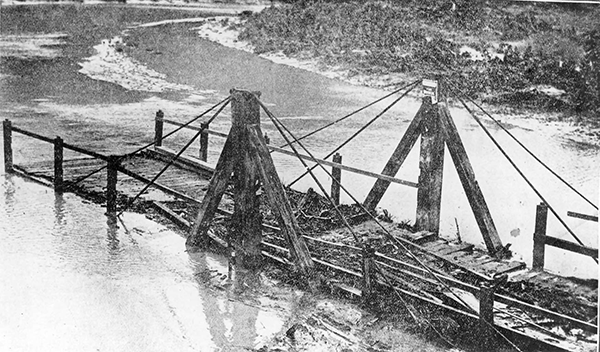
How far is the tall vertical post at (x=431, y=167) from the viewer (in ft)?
23.2

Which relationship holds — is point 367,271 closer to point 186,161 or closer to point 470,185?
point 470,185

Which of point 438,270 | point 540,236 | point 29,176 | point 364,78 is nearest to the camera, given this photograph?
point 438,270

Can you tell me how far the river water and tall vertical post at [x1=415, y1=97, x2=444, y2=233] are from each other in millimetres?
821

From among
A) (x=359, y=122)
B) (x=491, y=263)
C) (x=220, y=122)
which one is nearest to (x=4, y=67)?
(x=220, y=122)

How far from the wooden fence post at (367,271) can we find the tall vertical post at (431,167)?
1628 mm

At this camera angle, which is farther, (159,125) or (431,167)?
(159,125)

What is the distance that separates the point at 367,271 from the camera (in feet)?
19.1

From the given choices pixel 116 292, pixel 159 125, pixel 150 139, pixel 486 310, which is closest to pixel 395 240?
pixel 486 310

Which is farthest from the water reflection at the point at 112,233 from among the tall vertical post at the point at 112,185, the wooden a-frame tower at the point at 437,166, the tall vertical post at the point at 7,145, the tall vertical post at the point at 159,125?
the wooden a-frame tower at the point at 437,166

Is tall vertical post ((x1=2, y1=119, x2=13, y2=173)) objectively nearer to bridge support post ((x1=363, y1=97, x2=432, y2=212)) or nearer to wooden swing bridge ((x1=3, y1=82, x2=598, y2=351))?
wooden swing bridge ((x1=3, y1=82, x2=598, y2=351))

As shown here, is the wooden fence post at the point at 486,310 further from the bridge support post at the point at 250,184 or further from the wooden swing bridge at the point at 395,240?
the bridge support post at the point at 250,184

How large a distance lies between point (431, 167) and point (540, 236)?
1355mm

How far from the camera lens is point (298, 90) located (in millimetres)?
10773

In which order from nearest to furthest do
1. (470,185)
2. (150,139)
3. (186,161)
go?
(470,185), (186,161), (150,139)
